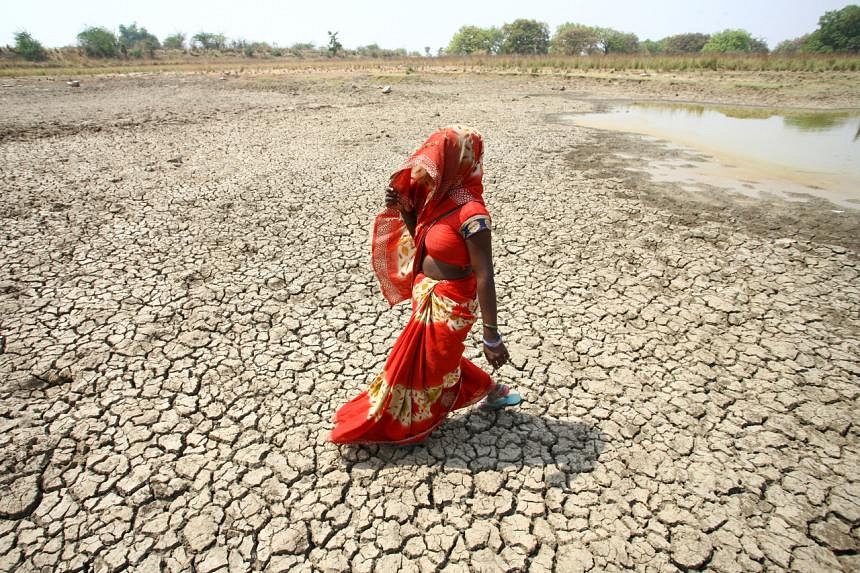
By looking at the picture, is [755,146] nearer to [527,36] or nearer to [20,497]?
[20,497]

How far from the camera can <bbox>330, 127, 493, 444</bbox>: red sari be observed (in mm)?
1845

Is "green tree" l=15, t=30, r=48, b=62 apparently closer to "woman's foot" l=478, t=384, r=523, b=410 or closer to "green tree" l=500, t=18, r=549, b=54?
"woman's foot" l=478, t=384, r=523, b=410

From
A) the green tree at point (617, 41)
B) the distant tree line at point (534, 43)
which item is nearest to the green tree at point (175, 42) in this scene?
the distant tree line at point (534, 43)

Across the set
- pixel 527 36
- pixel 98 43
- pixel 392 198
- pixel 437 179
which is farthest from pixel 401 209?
pixel 527 36

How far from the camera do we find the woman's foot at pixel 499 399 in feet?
8.57

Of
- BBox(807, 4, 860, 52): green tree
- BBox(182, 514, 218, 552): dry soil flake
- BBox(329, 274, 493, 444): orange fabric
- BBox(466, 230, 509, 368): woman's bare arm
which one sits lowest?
BBox(182, 514, 218, 552): dry soil flake

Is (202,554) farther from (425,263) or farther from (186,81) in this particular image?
(186,81)

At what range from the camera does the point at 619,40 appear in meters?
74.8

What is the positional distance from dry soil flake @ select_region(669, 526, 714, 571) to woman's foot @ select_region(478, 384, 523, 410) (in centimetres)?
101

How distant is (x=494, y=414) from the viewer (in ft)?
8.72

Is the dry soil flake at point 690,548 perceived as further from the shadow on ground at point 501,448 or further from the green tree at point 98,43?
the green tree at point 98,43

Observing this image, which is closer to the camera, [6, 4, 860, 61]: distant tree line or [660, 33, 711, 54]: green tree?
[6, 4, 860, 61]: distant tree line

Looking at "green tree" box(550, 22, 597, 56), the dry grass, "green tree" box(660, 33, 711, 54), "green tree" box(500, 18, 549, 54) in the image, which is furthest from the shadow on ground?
"green tree" box(660, 33, 711, 54)

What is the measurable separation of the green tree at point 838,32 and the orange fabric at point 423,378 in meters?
60.3
